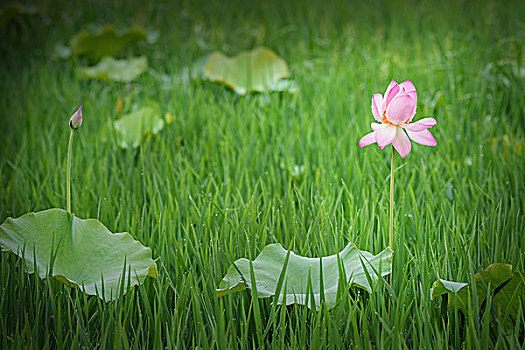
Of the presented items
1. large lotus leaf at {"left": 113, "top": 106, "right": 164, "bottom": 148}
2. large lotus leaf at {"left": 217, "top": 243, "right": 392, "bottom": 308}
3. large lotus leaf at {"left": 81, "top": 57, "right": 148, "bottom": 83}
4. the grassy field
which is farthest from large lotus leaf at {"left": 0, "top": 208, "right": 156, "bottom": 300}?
large lotus leaf at {"left": 81, "top": 57, "right": 148, "bottom": 83}

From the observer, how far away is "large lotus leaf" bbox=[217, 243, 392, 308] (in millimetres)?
828

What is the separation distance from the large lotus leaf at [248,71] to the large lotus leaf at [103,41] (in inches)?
19.9

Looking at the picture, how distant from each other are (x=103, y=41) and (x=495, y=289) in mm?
1905

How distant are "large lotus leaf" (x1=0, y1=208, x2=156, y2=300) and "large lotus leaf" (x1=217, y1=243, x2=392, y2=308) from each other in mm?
142

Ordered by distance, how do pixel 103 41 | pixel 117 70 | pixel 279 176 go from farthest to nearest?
pixel 103 41, pixel 117 70, pixel 279 176

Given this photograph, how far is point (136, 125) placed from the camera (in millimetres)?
1592

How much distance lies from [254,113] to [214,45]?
91 cm

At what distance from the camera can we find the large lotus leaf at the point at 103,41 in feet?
7.43

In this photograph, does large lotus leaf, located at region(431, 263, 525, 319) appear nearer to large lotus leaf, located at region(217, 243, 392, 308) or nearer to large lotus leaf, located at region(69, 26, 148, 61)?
large lotus leaf, located at region(217, 243, 392, 308)

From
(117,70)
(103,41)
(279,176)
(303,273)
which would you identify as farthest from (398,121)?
(103,41)

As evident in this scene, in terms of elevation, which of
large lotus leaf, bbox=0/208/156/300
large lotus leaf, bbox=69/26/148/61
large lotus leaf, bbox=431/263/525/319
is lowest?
large lotus leaf, bbox=431/263/525/319

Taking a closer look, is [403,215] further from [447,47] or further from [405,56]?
[447,47]

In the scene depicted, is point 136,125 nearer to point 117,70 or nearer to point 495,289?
point 117,70

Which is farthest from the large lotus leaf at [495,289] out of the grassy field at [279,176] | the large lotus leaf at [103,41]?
the large lotus leaf at [103,41]
